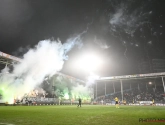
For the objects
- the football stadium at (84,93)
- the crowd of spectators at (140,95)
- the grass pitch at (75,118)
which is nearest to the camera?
the grass pitch at (75,118)

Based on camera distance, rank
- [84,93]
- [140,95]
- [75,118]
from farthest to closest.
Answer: [84,93] < [140,95] < [75,118]

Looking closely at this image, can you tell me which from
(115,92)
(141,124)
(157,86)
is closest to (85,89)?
(115,92)

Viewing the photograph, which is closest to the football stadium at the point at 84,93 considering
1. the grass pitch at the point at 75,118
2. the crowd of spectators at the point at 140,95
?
the crowd of spectators at the point at 140,95

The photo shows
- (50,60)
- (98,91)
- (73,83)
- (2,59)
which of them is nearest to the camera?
(50,60)

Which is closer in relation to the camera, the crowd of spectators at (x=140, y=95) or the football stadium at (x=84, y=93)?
the football stadium at (x=84, y=93)

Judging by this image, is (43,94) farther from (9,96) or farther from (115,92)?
(115,92)

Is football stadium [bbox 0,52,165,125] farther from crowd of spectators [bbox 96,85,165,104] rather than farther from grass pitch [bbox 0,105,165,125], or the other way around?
grass pitch [bbox 0,105,165,125]

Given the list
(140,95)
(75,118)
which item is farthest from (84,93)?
(75,118)

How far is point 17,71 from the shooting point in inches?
1464

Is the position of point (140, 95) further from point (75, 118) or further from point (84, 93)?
point (75, 118)

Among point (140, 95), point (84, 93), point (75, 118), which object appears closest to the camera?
point (75, 118)

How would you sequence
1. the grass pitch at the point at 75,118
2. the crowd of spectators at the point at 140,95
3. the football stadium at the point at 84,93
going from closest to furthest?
the grass pitch at the point at 75,118 < the football stadium at the point at 84,93 < the crowd of spectators at the point at 140,95

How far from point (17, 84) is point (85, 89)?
121 ft

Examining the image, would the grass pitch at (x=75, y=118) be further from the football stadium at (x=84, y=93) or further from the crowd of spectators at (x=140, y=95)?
the crowd of spectators at (x=140, y=95)
